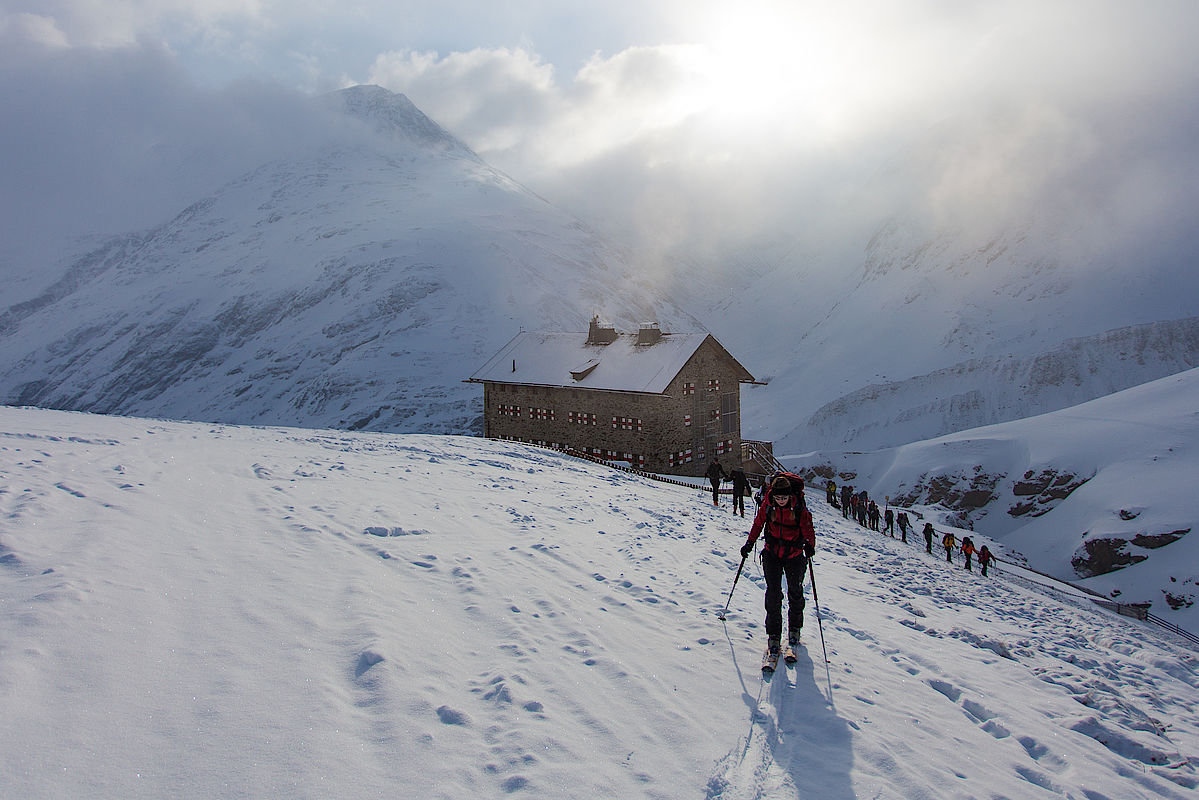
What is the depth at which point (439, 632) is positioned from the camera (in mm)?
6320

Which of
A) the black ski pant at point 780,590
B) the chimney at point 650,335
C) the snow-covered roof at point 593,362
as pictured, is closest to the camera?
the black ski pant at point 780,590

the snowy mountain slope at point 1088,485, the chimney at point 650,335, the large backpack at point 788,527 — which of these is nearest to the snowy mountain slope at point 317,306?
the chimney at point 650,335

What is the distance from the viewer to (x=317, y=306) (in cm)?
8488

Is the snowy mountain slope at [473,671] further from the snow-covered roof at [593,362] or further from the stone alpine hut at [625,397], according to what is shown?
the snow-covered roof at [593,362]

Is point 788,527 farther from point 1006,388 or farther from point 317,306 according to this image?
point 317,306

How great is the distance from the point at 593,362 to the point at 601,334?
2.70m

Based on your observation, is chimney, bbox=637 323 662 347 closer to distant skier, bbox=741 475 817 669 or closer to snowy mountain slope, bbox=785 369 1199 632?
snowy mountain slope, bbox=785 369 1199 632

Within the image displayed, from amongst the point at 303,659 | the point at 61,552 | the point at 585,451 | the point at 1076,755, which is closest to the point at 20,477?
the point at 61,552

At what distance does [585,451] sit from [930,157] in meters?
114

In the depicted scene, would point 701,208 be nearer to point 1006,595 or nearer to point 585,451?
point 585,451

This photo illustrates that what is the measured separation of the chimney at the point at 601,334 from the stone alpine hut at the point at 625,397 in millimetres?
57

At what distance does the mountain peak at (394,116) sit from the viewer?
168500 millimetres

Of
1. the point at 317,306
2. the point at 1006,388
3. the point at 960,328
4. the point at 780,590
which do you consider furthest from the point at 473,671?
the point at 317,306

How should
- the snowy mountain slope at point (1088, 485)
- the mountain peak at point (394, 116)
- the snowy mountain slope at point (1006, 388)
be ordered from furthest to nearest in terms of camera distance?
the mountain peak at point (394, 116)
the snowy mountain slope at point (1006, 388)
the snowy mountain slope at point (1088, 485)
